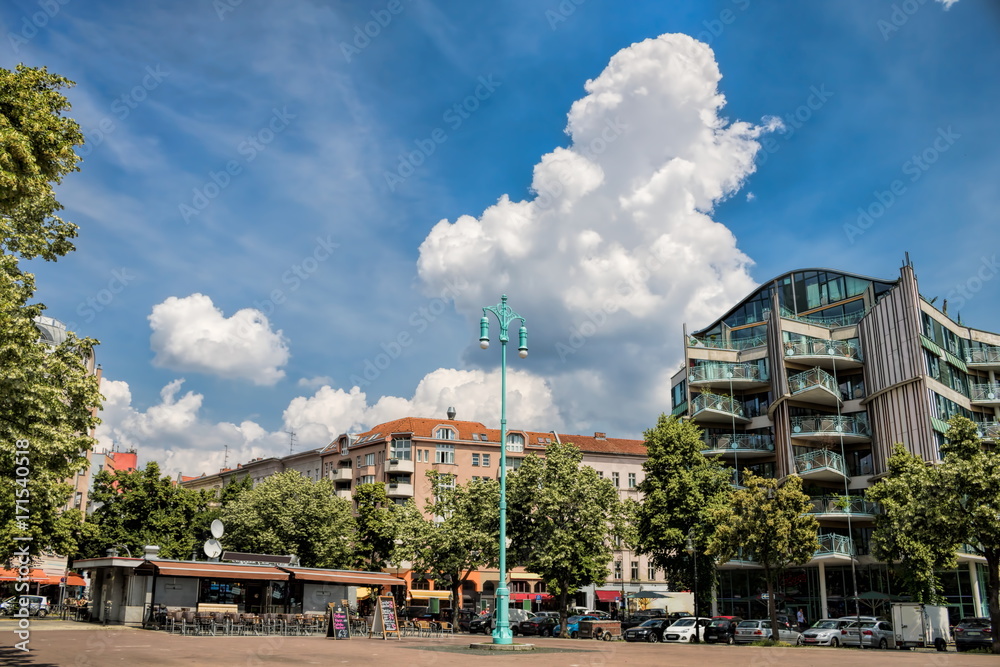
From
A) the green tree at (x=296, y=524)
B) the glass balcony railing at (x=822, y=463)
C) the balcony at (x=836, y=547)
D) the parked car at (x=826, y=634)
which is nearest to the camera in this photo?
the parked car at (x=826, y=634)

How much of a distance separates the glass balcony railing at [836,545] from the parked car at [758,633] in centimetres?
894

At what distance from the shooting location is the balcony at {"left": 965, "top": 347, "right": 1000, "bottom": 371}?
176 feet

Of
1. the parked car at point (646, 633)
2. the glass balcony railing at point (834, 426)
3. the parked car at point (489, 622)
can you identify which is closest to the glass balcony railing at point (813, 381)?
the glass balcony railing at point (834, 426)

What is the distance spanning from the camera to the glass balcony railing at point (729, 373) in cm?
5694

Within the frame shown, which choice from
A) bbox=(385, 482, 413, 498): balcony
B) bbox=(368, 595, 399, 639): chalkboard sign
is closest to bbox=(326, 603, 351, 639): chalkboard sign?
bbox=(368, 595, 399, 639): chalkboard sign

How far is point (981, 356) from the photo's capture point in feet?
177

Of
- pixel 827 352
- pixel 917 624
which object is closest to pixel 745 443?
pixel 827 352

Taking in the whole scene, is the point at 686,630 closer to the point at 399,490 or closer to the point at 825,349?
the point at 825,349

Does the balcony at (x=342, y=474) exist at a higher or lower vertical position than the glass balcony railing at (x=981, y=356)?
lower

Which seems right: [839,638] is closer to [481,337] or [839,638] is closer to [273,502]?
[481,337]

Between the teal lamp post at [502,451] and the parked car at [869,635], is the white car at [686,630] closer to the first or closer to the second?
the parked car at [869,635]

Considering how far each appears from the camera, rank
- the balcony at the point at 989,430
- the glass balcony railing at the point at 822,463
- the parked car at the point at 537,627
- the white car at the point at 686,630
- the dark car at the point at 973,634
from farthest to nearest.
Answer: the glass balcony railing at the point at 822,463 < the balcony at the point at 989,430 < the parked car at the point at 537,627 < the white car at the point at 686,630 < the dark car at the point at 973,634

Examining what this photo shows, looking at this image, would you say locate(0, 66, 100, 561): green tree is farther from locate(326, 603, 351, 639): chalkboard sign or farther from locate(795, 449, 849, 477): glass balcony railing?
locate(795, 449, 849, 477): glass balcony railing

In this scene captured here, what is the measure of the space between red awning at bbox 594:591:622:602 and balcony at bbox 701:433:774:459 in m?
23.6
